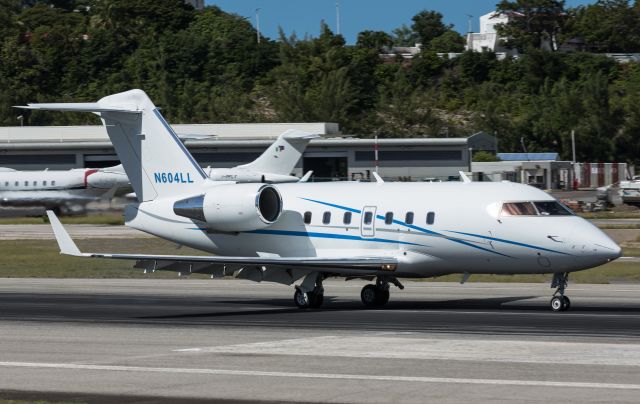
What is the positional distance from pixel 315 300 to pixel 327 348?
7.57 metres

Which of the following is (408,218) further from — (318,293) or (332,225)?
(318,293)

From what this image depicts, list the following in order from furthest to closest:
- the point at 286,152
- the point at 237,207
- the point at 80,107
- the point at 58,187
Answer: the point at 58,187 < the point at 286,152 < the point at 80,107 < the point at 237,207

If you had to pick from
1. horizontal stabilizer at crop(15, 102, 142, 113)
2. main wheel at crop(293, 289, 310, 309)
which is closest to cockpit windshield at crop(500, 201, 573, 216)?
main wheel at crop(293, 289, 310, 309)

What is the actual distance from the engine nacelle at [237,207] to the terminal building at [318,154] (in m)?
53.6

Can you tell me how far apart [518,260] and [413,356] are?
7.07 m

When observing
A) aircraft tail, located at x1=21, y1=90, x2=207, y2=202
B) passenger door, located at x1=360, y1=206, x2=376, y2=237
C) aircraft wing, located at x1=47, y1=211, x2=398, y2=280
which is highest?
aircraft tail, located at x1=21, y1=90, x2=207, y2=202

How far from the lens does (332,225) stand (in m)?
27.1

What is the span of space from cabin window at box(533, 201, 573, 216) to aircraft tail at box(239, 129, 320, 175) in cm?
3400

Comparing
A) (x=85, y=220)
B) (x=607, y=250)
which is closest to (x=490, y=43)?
(x=85, y=220)

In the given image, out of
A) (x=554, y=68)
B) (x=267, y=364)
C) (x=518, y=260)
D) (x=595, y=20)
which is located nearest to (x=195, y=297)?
(x=518, y=260)

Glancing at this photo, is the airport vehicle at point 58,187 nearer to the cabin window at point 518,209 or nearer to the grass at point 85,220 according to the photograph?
the grass at point 85,220

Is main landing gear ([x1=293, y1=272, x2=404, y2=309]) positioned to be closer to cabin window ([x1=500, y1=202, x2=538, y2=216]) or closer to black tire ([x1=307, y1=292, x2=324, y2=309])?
black tire ([x1=307, y1=292, x2=324, y2=309])

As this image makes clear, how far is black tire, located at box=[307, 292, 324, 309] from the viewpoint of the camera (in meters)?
27.0

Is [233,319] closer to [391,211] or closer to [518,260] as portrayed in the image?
[391,211]
